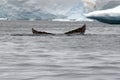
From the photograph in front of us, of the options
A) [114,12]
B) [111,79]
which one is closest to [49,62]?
[111,79]

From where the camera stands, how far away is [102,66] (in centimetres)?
2448

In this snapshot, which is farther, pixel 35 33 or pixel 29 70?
pixel 35 33

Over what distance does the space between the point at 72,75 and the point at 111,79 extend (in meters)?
2.09

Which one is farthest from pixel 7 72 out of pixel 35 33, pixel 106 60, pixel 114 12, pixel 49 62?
pixel 114 12

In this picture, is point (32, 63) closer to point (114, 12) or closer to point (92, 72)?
point (92, 72)

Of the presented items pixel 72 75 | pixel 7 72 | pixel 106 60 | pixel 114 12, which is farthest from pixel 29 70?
pixel 114 12

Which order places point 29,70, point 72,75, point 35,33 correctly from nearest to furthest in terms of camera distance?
point 72,75
point 29,70
point 35,33

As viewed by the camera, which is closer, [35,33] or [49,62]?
[49,62]

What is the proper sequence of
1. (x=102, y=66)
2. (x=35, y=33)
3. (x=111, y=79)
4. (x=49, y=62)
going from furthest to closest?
1. (x=35, y=33)
2. (x=49, y=62)
3. (x=102, y=66)
4. (x=111, y=79)

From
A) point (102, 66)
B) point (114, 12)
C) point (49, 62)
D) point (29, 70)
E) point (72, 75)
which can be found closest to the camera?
point (72, 75)

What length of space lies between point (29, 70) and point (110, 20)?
6642cm

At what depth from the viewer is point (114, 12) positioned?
8706cm

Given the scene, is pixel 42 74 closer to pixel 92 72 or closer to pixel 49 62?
pixel 92 72

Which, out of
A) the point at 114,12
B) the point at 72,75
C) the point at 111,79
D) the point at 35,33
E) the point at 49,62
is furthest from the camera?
the point at 114,12
